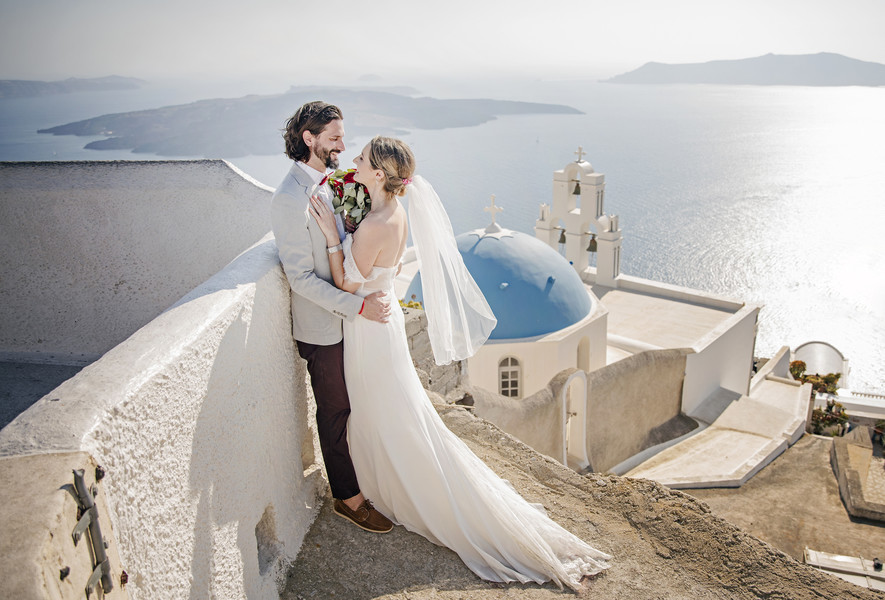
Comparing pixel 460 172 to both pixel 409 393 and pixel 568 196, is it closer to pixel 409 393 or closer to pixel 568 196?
pixel 568 196

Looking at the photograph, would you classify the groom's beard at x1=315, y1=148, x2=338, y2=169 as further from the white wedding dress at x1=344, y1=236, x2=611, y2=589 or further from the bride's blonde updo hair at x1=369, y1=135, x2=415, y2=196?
the white wedding dress at x1=344, y1=236, x2=611, y2=589

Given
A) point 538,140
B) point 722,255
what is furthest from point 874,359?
point 538,140

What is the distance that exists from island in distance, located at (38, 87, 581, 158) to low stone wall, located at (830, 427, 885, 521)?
32.9ft

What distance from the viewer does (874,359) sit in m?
46.8

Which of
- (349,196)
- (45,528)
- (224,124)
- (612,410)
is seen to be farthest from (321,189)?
(224,124)

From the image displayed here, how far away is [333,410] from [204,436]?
0.96 m

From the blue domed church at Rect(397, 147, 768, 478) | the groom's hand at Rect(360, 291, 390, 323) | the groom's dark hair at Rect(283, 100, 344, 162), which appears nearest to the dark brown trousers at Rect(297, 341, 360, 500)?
the groom's hand at Rect(360, 291, 390, 323)

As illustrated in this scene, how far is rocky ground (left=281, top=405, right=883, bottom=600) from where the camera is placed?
3164 mm

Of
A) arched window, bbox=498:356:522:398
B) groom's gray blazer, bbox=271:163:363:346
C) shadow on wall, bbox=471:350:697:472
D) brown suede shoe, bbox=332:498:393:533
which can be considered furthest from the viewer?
arched window, bbox=498:356:522:398

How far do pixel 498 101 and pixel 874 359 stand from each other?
78817 millimetres

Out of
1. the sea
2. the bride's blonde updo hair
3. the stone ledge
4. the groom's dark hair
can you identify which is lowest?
the sea

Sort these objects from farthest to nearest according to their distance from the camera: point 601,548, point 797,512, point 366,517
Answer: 1. point 797,512
2. point 601,548
3. point 366,517

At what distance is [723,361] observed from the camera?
15734mm

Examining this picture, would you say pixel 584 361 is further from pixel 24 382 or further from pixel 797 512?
pixel 24 382
